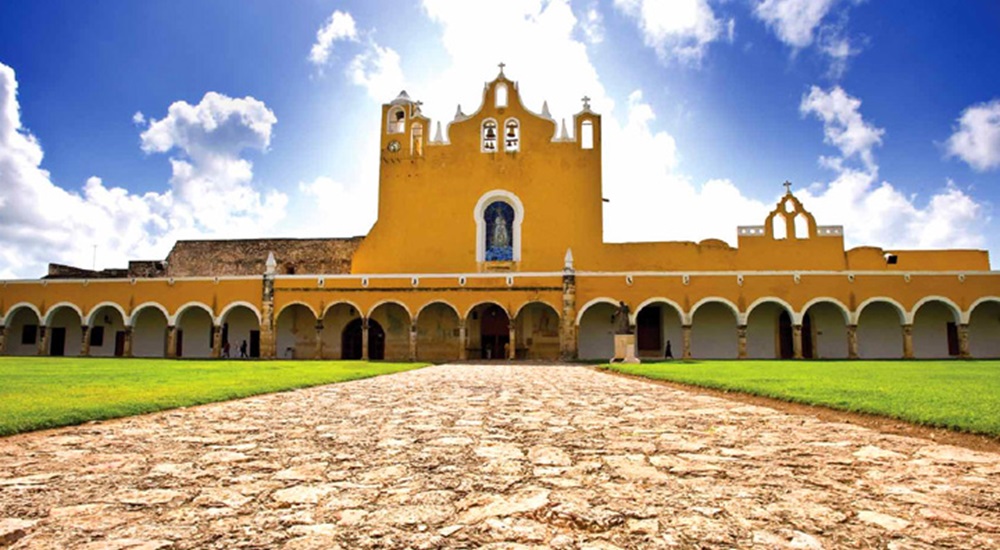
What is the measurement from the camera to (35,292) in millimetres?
26016

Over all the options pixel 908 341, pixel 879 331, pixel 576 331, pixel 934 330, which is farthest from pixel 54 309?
pixel 934 330

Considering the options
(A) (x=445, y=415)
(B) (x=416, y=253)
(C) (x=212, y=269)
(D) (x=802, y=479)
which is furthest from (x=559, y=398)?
(C) (x=212, y=269)

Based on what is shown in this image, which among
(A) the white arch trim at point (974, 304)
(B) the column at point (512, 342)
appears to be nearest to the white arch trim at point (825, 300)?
(A) the white arch trim at point (974, 304)

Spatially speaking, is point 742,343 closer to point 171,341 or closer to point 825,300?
point 825,300

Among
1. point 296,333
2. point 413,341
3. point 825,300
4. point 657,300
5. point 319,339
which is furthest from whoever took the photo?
point 296,333

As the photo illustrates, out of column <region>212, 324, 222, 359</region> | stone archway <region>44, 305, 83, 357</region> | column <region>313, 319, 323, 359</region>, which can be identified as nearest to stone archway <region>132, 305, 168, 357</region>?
stone archway <region>44, 305, 83, 357</region>

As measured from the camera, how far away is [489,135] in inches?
1080

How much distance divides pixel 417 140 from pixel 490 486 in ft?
86.4

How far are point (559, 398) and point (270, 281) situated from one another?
65.5ft

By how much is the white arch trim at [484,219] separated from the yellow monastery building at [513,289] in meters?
0.06

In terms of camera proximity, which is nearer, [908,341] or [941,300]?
[908,341]

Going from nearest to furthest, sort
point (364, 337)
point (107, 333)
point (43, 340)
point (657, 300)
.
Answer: point (657, 300), point (364, 337), point (43, 340), point (107, 333)

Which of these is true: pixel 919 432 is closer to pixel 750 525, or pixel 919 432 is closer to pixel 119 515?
pixel 750 525

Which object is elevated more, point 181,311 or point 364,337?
→ point 181,311
